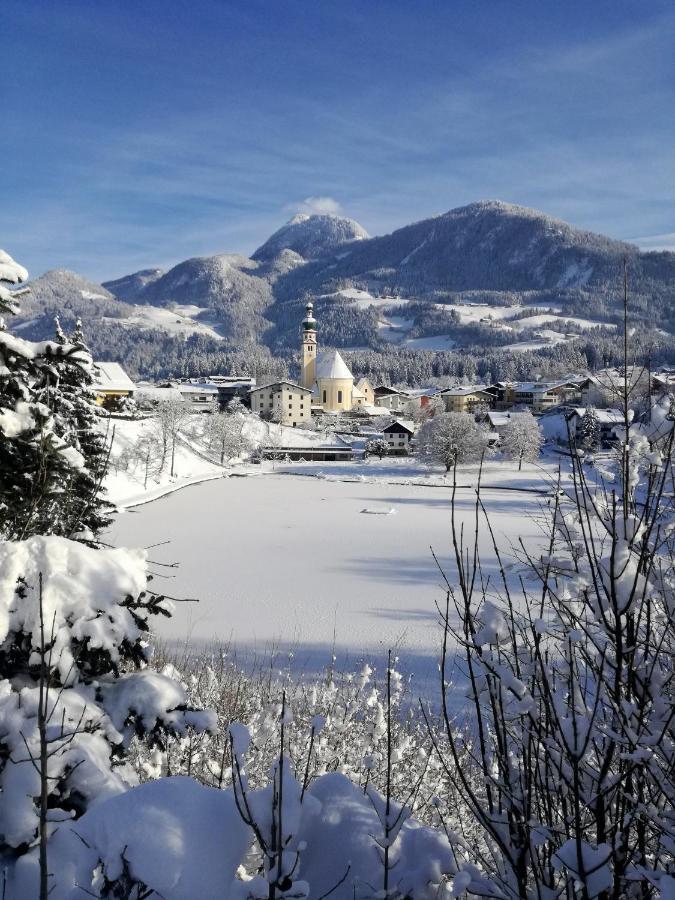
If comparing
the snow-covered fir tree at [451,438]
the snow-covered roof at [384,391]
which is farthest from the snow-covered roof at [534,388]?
the snow-covered fir tree at [451,438]

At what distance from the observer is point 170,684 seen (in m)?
3.65

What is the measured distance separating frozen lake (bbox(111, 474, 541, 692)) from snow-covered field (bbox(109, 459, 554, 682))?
5 cm

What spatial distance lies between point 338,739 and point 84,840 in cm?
415

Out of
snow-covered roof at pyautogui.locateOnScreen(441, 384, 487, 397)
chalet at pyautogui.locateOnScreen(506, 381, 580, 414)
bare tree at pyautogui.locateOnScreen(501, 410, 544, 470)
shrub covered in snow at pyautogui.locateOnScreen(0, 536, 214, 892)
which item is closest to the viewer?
shrub covered in snow at pyautogui.locateOnScreen(0, 536, 214, 892)

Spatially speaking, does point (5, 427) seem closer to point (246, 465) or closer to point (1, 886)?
point (1, 886)

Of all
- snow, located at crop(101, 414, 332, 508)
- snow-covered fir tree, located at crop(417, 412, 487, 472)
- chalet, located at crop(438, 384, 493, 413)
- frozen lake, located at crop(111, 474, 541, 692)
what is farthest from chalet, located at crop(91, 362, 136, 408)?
chalet, located at crop(438, 384, 493, 413)

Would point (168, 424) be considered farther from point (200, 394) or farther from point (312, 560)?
point (200, 394)

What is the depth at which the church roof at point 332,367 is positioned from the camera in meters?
105

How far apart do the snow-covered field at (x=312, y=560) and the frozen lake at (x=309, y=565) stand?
0.17 feet

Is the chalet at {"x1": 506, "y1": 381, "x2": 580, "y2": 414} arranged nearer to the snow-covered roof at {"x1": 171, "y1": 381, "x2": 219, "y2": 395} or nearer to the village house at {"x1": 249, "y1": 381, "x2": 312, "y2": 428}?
the village house at {"x1": 249, "y1": 381, "x2": 312, "y2": 428}

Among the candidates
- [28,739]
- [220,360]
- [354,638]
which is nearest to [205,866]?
[28,739]

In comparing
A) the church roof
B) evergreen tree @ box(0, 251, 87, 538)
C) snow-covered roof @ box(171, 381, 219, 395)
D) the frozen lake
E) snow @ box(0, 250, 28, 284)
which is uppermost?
the church roof

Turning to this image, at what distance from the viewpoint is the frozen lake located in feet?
45.1

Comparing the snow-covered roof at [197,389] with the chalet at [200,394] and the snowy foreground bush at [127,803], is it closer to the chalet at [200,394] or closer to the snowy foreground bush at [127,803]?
the chalet at [200,394]
